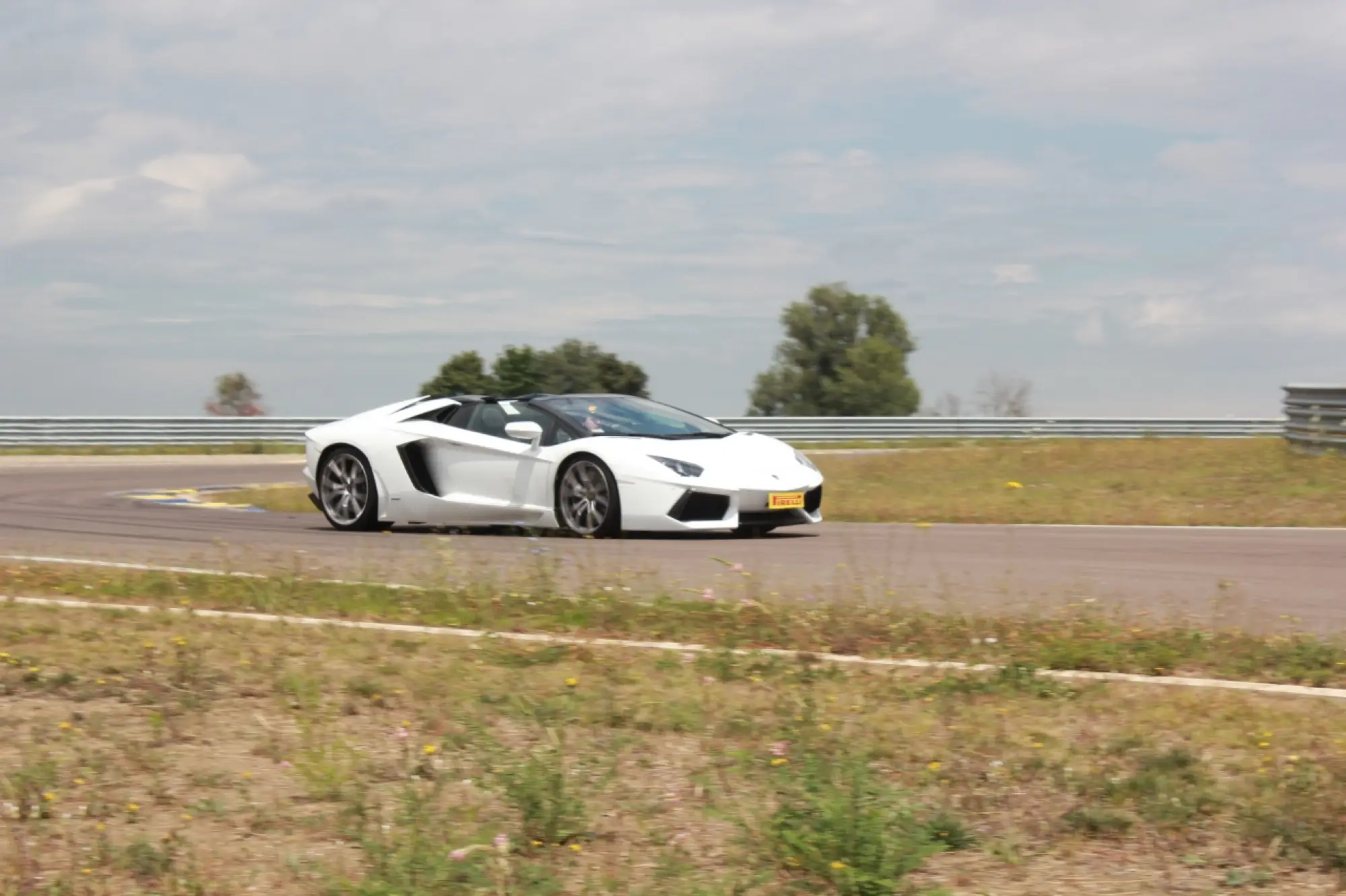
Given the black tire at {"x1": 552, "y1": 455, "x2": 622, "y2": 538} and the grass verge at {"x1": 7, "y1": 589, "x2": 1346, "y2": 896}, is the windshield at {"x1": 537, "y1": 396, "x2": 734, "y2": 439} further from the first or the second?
the grass verge at {"x1": 7, "y1": 589, "x2": 1346, "y2": 896}

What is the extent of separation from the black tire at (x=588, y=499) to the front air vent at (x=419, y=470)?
1.27 m

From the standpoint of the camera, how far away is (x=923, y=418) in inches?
1592

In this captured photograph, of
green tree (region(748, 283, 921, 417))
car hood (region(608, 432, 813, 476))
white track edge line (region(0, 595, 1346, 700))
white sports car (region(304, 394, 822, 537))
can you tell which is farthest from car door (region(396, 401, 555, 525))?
green tree (region(748, 283, 921, 417))

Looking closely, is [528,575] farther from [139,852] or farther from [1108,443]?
[1108,443]

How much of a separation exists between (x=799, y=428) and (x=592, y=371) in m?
32.5

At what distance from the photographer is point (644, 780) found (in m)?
4.73

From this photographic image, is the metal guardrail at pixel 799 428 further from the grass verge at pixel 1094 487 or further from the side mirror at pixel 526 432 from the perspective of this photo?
the side mirror at pixel 526 432

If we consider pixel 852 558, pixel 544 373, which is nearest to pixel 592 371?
pixel 544 373

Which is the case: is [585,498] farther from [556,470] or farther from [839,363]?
[839,363]

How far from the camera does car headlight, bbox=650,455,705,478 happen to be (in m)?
11.8

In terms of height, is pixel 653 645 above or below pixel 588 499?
below

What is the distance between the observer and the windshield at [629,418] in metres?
12.5

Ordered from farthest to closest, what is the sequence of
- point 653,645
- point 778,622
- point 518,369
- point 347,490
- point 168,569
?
point 518,369, point 347,490, point 168,569, point 778,622, point 653,645

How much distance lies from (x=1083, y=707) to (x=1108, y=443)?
18.7 metres
